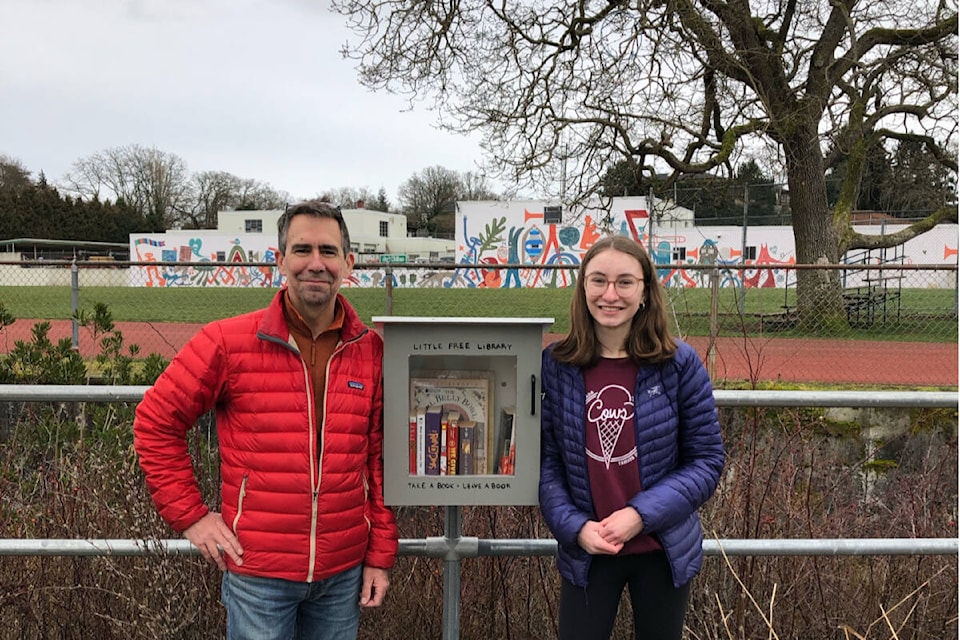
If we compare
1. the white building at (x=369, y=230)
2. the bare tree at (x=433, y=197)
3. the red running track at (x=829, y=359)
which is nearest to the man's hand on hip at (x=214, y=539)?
the red running track at (x=829, y=359)

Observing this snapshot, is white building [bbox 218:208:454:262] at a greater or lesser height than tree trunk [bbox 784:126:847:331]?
greater

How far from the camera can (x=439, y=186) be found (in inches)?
3189

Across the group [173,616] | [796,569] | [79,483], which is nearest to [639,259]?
[796,569]

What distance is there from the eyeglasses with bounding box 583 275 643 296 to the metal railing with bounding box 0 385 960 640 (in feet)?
1.99

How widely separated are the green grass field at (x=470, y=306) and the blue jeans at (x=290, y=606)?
915 centimetres

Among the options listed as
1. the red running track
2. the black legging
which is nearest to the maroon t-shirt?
the black legging

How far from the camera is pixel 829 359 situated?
11.3 meters

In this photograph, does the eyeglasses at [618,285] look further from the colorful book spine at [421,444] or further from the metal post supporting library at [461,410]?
the colorful book spine at [421,444]

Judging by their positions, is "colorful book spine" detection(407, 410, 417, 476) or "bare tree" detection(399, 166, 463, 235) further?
"bare tree" detection(399, 166, 463, 235)

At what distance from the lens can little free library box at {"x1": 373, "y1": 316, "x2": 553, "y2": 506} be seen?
2.30 metres

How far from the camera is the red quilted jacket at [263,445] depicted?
6.93ft

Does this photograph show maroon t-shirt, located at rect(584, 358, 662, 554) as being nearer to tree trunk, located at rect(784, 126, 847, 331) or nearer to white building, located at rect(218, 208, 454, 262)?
tree trunk, located at rect(784, 126, 847, 331)

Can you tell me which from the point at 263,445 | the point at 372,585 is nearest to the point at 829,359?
the point at 372,585

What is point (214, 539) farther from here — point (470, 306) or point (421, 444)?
point (470, 306)
